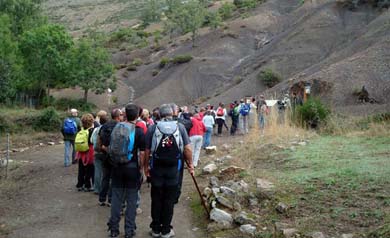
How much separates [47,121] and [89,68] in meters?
18.9

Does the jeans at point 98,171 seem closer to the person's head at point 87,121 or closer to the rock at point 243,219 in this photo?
the person's head at point 87,121

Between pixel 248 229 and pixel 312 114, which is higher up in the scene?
pixel 312 114

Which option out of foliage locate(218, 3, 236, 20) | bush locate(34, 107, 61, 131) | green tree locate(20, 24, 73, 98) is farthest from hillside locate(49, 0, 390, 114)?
bush locate(34, 107, 61, 131)

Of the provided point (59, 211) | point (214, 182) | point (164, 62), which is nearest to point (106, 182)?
point (59, 211)

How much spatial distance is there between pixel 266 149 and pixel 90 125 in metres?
5.25

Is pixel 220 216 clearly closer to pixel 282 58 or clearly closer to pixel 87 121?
pixel 87 121

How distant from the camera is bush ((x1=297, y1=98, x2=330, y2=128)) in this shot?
21.8 m

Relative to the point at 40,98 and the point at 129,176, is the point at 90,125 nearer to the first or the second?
the point at 129,176

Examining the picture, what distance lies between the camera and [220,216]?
28.1ft

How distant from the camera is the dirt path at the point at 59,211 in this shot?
8.95 meters

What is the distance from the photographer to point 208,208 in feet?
30.9

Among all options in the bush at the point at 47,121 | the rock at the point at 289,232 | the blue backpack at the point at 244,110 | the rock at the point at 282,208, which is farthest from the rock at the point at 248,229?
the bush at the point at 47,121

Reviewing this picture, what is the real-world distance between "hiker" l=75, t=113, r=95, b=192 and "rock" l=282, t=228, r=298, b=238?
566 centimetres

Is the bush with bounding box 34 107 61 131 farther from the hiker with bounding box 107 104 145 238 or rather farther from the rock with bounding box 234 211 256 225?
the rock with bounding box 234 211 256 225
